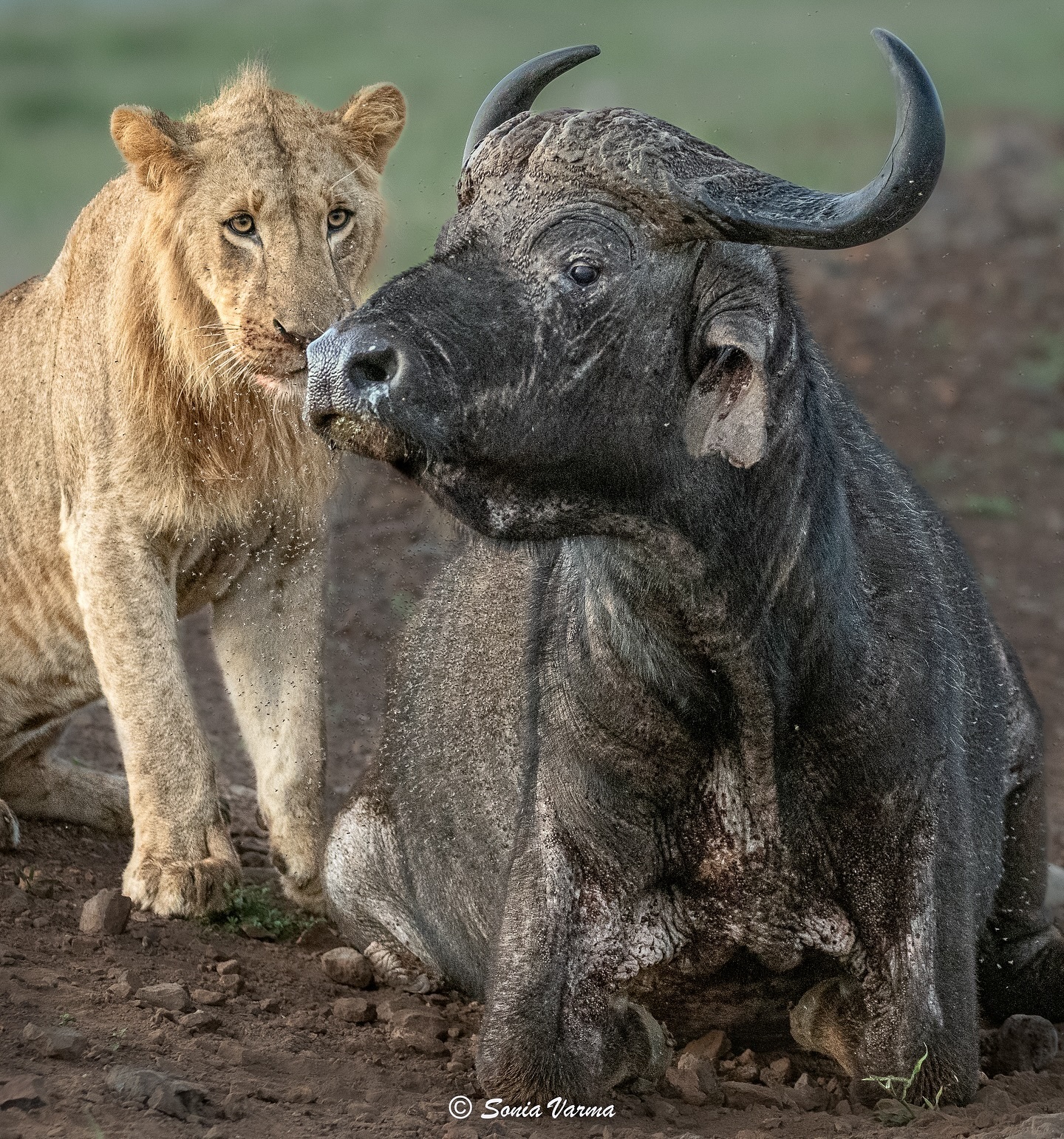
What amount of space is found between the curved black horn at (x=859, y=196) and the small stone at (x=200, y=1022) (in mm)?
2490

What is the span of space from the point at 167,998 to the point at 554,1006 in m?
1.19

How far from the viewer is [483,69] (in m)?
23.9

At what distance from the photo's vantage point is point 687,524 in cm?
386

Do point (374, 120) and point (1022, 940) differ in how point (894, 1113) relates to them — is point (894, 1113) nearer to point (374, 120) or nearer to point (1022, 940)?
point (1022, 940)

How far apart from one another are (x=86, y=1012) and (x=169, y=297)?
241 centimetres

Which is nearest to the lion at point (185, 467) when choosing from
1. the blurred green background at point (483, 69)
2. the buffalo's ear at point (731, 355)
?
the buffalo's ear at point (731, 355)

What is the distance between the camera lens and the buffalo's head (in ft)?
11.4

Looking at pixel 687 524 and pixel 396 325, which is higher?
pixel 396 325

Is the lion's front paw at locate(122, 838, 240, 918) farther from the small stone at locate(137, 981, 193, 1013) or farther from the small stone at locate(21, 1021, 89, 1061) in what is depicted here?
the small stone at locate(21, 1021, 89, 1061)

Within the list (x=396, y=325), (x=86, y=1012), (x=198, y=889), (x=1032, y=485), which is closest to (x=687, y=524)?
(x=396, y=325)

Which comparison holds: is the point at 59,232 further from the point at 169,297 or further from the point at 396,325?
the point at 396,325

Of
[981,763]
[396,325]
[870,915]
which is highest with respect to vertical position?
[396,325]

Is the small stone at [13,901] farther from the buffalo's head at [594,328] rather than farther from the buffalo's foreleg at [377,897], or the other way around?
the buffalo's head at [594,328]

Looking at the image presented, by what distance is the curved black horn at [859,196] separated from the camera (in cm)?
343
